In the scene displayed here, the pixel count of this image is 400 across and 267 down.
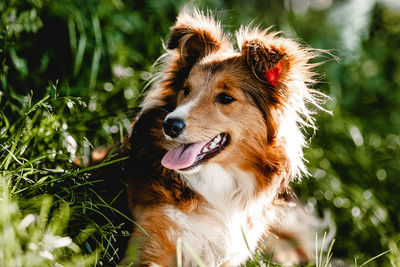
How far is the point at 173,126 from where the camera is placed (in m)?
2.53

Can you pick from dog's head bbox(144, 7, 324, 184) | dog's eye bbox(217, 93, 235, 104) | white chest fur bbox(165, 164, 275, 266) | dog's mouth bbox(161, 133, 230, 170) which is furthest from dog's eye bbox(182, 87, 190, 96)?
white chest fur bbox(165, 164, 275, 266)

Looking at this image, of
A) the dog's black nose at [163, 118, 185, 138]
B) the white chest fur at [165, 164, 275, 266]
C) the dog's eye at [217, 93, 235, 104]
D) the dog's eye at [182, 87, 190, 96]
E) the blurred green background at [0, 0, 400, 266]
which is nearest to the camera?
the dog's black nose at [163, 118, 185, 138]

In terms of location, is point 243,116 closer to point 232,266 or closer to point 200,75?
point 200,75

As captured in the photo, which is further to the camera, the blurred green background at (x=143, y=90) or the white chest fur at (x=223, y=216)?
the blurred green background at (x=143, y=90)

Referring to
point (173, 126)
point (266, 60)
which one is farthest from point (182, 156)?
point (266, 60)

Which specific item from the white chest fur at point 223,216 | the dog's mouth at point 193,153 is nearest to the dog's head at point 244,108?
the dog's mouth at point 193,153

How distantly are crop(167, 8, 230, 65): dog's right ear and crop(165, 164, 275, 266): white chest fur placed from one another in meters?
0.93

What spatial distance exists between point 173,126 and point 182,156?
0.23 metres

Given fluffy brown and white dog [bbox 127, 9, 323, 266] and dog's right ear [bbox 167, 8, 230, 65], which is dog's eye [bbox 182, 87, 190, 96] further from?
dog's right ear [bbox 167, 8, 230, 65]

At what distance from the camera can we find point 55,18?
3883 millimetres

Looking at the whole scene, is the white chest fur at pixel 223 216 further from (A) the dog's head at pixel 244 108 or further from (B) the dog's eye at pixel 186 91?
(B) the dog's eye at pixel 186 91

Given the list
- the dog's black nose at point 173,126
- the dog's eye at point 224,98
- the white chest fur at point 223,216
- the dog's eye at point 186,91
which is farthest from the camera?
the dog's eye at point 186,91

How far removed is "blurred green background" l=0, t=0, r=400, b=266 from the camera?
10.8 feet

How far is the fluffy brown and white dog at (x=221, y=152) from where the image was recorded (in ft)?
8.46
